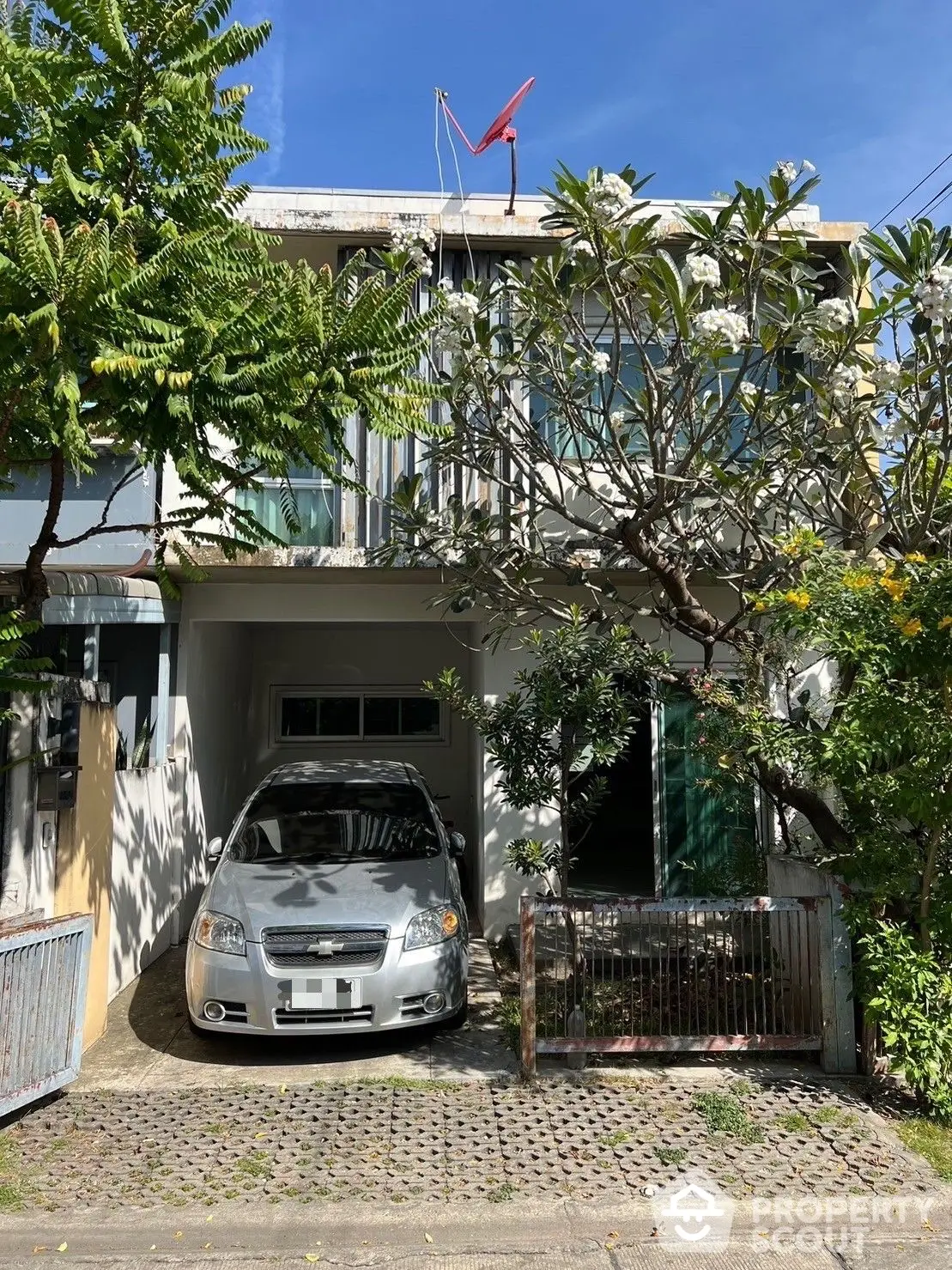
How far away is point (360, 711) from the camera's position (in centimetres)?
1246

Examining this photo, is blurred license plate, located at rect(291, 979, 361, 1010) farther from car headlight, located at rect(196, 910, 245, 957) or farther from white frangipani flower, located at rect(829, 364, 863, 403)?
white frangipani flower, located at rect(829, 364, 863, 403)

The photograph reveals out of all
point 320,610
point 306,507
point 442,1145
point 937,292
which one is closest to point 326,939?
point 442,1145

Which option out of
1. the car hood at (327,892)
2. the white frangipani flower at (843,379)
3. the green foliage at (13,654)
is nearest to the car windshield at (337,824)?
the car hood at (327,892)

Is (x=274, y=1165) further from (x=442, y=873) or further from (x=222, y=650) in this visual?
(x=222, y=650)

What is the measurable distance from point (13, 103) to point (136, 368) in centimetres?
145

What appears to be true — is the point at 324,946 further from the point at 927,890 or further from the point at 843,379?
the point at 843,379

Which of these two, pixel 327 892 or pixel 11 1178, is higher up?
pixel 327 892

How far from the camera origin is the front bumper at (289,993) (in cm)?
533

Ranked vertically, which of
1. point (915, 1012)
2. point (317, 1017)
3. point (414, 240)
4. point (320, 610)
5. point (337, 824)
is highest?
point (414, 240)

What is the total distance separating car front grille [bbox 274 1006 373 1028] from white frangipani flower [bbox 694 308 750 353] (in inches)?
172

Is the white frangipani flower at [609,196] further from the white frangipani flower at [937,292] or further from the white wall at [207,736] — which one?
the white wall at [207,736]

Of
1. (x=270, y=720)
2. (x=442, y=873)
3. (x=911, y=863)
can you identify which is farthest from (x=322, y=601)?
(x=911, y=863)

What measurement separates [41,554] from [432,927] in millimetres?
3253

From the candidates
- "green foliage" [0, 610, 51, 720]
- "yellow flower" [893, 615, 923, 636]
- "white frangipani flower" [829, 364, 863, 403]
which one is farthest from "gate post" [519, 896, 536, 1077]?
"white frangipani flower" [829, 364, 863, 403]
